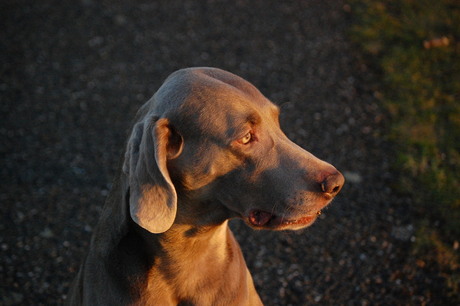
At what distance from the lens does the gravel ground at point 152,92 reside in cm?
392

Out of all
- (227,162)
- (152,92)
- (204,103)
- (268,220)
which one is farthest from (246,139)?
(152,92)

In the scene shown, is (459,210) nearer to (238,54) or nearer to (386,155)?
(386,155)

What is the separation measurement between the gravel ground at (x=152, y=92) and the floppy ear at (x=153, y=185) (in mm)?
1769

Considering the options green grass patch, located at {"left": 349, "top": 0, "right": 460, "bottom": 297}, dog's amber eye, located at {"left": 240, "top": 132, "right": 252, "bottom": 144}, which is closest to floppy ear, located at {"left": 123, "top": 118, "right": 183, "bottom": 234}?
dog's amber eye, located at {"left": 240, "top": 132, "right": 252, "bottom": 144}

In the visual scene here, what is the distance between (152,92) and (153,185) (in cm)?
332

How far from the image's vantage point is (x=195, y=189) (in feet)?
8.04

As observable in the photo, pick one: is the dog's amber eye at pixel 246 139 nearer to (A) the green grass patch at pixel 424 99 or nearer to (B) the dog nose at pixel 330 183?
(B) the dog nose at pixel 330 183

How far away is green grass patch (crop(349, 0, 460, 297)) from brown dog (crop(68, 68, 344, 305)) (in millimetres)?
2064

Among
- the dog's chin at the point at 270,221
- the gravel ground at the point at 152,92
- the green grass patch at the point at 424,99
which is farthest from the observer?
A: the green grass patch at the point at 424,99

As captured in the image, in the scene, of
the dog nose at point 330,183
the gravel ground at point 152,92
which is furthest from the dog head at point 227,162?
the gravel ground at point 152,92

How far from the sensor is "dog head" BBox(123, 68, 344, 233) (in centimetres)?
239

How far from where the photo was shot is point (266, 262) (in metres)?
4.03

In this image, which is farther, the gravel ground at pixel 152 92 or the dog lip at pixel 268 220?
the gravel ground at pixel 152 92

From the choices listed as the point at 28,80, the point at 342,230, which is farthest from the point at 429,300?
the point at 28,80
